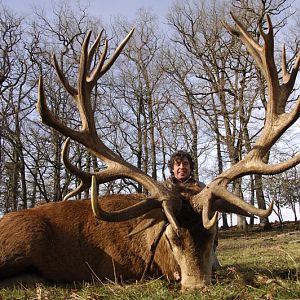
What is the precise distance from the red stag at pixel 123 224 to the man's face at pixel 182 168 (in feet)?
3.06

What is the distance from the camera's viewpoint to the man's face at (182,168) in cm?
722

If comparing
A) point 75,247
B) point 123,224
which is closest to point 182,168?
point 123,224

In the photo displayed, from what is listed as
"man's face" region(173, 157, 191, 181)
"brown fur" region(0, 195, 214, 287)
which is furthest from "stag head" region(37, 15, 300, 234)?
"man's face" region(173, 157, 191, 181)

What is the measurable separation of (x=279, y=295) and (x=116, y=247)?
9.46 feet

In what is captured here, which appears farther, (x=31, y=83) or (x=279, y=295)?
(x=31, y=83)

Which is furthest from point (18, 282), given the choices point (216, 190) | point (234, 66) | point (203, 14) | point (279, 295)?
point (203, 14)

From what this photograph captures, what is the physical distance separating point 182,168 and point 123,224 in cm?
136

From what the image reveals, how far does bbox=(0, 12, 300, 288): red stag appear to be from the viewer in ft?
17.8

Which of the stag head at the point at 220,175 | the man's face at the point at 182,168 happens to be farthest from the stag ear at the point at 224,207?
the man's face at the point at 182,168

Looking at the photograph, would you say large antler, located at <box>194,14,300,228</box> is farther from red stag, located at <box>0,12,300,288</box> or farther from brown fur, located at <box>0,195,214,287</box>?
brown fur, located at <box>0,195,214,287</box>

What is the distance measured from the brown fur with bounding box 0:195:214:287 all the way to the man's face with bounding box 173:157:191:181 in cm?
114

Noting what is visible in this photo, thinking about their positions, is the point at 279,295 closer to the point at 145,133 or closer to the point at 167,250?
the point at 167,250

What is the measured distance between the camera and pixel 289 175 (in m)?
30.6

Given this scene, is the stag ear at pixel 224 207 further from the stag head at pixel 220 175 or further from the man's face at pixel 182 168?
the man's face at pixel 182 168
